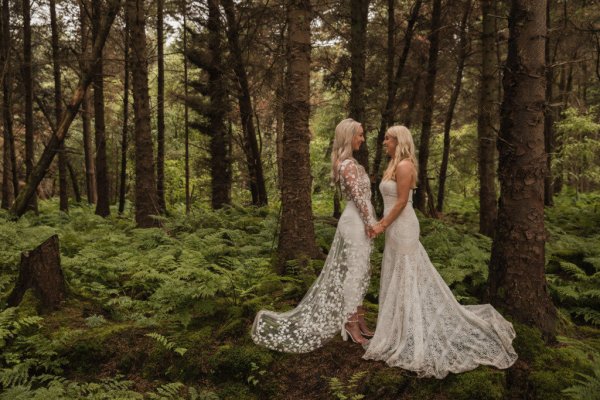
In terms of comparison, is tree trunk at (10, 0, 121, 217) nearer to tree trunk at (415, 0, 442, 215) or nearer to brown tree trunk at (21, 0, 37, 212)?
brown tree trunk at (21, 0, 37, 212)

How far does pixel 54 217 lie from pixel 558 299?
13609mm

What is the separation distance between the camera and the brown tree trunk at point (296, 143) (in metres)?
7.20

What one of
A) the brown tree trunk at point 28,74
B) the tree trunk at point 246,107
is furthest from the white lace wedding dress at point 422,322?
the brown tree trunk at point 28,74

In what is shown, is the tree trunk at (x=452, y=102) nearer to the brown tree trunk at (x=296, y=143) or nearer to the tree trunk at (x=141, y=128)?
the brown tree trunk at (x=296, y=143)

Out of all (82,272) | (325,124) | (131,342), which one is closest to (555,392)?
(131,342)

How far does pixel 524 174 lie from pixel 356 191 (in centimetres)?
189

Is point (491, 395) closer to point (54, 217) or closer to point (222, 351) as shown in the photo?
point (222, 351)

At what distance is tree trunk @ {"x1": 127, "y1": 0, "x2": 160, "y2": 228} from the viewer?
10.9 metres

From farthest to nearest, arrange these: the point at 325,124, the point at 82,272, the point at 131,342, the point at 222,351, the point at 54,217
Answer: the point at 325,124, the point at 54,217, the point at 82,272, the point at 131,342, the point at 222,351

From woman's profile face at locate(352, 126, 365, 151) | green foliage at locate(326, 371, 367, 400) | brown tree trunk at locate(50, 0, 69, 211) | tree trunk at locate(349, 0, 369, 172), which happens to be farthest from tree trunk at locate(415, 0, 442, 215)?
brown tree trunk at locate(50, 0, 69, 211)

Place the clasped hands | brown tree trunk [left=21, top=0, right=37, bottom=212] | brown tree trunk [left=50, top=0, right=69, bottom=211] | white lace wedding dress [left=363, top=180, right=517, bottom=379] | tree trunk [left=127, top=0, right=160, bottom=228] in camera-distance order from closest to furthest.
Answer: white lace wedding dress [left=363, top=180, right=517, bottom=379], the clasped hands, tree trunk [left=127, top=0, right=160, bottom=228], brown tree trunk [left=21, top=0, right=37, bottom=212], brown tree trunk [left=50, top=0, right=69, bottom=211]

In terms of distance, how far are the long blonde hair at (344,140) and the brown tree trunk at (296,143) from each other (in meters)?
1.74

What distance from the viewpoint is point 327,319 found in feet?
18.4

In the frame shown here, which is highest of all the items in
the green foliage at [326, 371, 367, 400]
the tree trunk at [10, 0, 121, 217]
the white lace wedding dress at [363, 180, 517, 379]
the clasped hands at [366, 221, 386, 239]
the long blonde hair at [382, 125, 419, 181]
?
the tree trunk at [10, 0, 121, 217]
